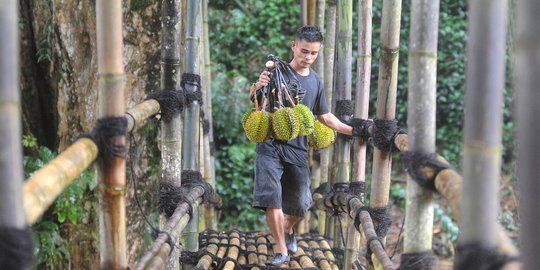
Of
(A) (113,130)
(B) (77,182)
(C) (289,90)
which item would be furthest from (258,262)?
A: (A) (113,130)

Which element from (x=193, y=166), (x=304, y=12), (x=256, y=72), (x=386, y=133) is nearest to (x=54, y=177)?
(x=386, y=133)

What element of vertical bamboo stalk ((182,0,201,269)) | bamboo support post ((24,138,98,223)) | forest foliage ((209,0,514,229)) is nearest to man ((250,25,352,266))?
vertical bamboo stalk ((182,0,201,269))

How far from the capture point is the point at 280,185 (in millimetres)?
3250

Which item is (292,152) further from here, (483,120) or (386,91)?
(483,120)

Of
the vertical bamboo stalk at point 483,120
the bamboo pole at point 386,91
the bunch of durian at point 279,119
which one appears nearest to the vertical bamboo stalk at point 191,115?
the bunch of durian at point 279,119

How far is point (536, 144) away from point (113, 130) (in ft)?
3.56

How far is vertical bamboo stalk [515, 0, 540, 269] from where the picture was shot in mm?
994

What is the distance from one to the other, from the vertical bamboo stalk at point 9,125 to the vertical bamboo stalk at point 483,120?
2.72ft

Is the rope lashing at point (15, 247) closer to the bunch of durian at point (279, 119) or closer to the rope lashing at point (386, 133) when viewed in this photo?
the rope lashing at point (386, 133)

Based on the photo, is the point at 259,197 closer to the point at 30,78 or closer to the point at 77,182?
the point at 77,182

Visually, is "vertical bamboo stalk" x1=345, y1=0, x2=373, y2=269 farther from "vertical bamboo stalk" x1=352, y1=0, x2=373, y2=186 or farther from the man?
the man

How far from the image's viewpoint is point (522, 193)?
105cm

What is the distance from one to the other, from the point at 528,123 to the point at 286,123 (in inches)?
75.8

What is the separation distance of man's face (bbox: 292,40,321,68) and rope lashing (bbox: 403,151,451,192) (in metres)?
1.56
